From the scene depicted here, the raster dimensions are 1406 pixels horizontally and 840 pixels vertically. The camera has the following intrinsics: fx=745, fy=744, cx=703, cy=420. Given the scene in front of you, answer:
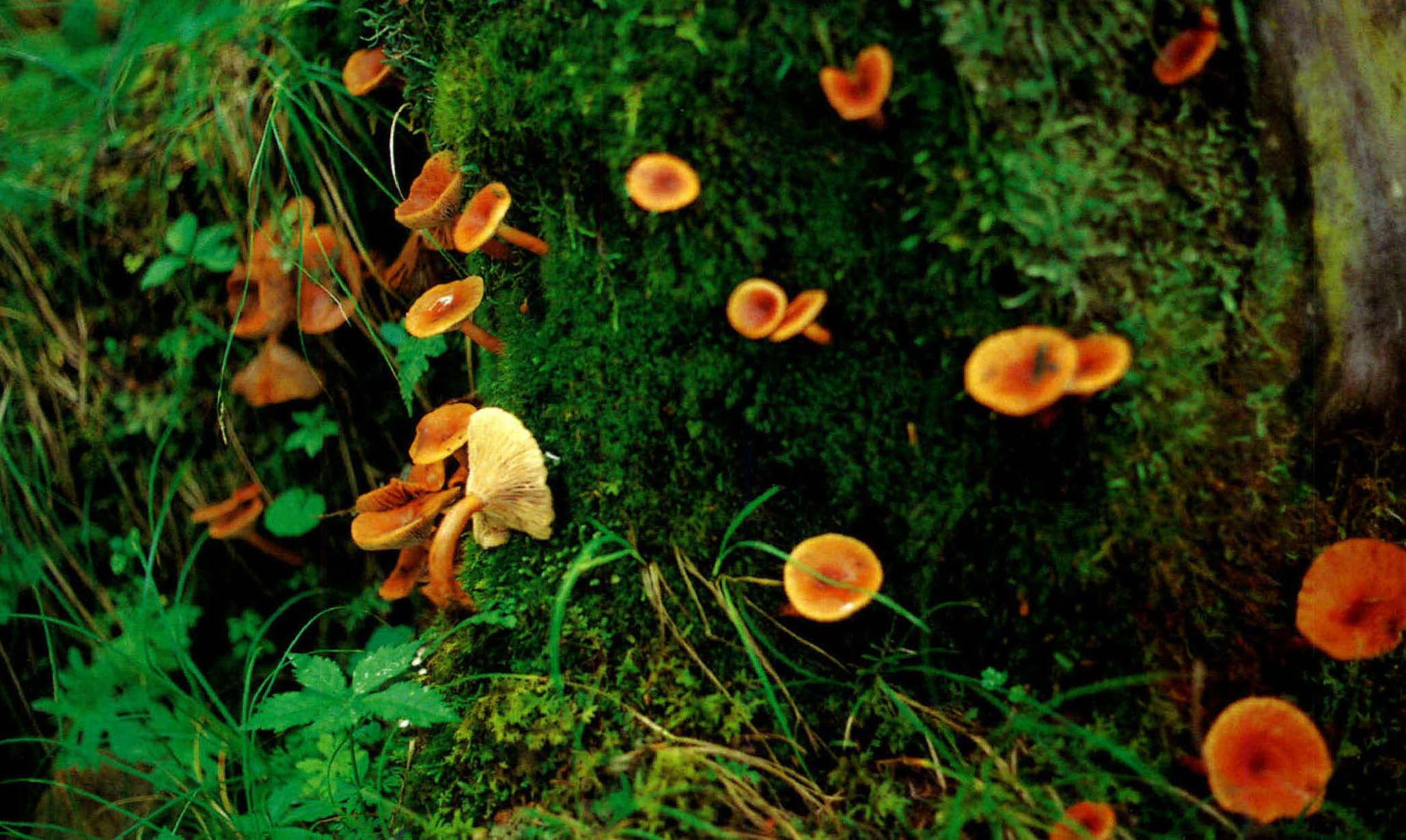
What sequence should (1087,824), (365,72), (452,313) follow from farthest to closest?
(365,72) → (452,313) → (1087,824)

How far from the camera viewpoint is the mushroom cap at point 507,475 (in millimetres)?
1926

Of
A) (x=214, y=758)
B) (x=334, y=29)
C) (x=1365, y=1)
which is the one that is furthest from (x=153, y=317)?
(x=1365, y=1)

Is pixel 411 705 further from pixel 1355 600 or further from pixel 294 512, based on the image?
pixel 1355 600

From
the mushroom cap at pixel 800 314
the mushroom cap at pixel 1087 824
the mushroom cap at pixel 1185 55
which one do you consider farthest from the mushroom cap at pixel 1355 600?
the mushroom cap at pixel 800 314

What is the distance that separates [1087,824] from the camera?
1490 millimetres

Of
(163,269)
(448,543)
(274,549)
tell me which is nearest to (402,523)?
(448,543)

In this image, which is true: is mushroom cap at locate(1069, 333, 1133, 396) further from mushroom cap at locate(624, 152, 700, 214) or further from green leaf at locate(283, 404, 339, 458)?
green leaf at locate(283, 404, 339, 458)

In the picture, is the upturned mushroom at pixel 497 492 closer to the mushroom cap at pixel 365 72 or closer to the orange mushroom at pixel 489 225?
the orange mushroom at pixel 489 225

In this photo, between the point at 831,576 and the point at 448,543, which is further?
the point at 448,543

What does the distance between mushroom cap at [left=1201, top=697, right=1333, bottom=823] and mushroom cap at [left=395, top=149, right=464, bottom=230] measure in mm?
2292

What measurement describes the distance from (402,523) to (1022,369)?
1.69 metres

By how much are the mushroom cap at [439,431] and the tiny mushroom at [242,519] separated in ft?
4.10

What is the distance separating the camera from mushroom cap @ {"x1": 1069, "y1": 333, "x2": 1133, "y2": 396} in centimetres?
151

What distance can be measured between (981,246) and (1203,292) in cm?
53
